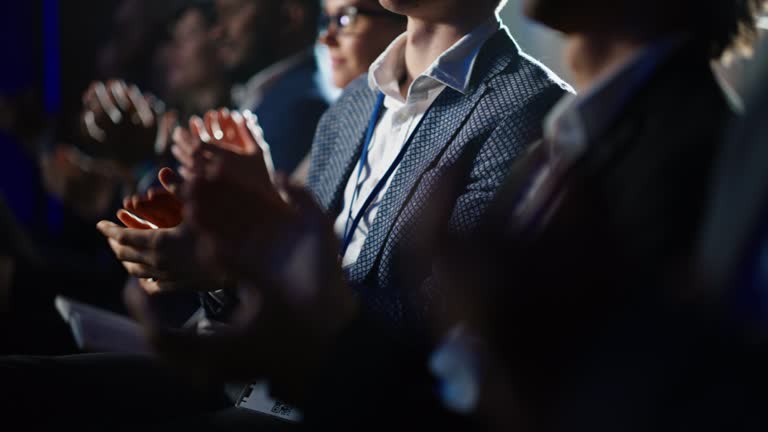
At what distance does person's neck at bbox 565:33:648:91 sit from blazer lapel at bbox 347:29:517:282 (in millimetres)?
313

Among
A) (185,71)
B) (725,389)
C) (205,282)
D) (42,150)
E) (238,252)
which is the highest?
(238,252)

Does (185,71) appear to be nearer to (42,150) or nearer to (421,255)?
(42,150)

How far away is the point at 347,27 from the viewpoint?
5.21ft

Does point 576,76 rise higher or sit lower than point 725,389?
higher

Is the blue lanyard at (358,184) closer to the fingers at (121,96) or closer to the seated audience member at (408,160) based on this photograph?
the seated audience member at (408,160)

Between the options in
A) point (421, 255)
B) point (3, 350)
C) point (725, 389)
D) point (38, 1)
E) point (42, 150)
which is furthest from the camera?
point (38, 1)

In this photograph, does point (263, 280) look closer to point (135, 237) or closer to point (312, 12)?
point (135, 237)

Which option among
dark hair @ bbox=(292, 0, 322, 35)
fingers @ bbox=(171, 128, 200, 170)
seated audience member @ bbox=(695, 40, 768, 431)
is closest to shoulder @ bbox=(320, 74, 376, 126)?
fingers @ bbox=(171, 128, 200, 170)

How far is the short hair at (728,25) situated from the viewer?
Answer: 2.48 ft

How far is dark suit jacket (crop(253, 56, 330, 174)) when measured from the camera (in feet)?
6.81

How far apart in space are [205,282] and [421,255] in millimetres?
369

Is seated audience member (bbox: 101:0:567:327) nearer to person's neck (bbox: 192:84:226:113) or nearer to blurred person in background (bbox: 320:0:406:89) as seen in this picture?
blurred person in background (bbox: 320:0:406:89)

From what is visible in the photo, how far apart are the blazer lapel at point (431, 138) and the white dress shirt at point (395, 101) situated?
0.02m

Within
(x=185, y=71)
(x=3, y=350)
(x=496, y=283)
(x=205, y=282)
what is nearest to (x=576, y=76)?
(x=496, y=283)
